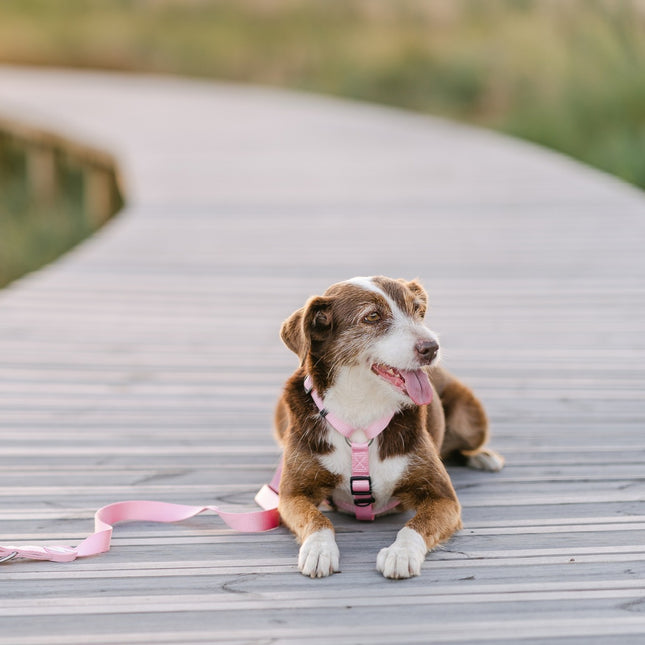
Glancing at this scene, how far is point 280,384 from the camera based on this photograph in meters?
4.30

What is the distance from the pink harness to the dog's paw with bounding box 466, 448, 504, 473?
0.51 metres

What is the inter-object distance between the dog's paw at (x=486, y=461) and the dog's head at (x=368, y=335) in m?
0.65

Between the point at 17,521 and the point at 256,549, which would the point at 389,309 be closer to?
the point at 256,549

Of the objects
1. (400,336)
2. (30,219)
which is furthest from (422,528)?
(30,219)

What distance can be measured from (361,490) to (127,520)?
0.69 meters

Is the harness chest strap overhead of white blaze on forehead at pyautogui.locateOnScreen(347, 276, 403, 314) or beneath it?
beneath

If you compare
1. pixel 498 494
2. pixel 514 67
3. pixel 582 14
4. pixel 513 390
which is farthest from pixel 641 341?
pixel 514 67

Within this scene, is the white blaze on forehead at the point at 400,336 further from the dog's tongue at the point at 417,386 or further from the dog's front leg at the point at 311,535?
the dog's front leg at the point at 311,535

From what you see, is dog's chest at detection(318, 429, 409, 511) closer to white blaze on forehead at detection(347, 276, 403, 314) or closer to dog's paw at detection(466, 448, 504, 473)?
white blaze on forehead at detection(347, 276, 403, 314)

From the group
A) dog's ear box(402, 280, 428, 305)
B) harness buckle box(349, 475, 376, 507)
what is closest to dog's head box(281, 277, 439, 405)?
dog's ear box(402, 280, 428, 305)

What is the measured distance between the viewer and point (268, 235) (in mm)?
7074

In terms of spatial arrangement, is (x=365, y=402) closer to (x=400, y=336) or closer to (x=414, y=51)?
(x=400, y=336)

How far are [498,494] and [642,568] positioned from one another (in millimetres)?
599

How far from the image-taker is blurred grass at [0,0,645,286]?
11.4m
